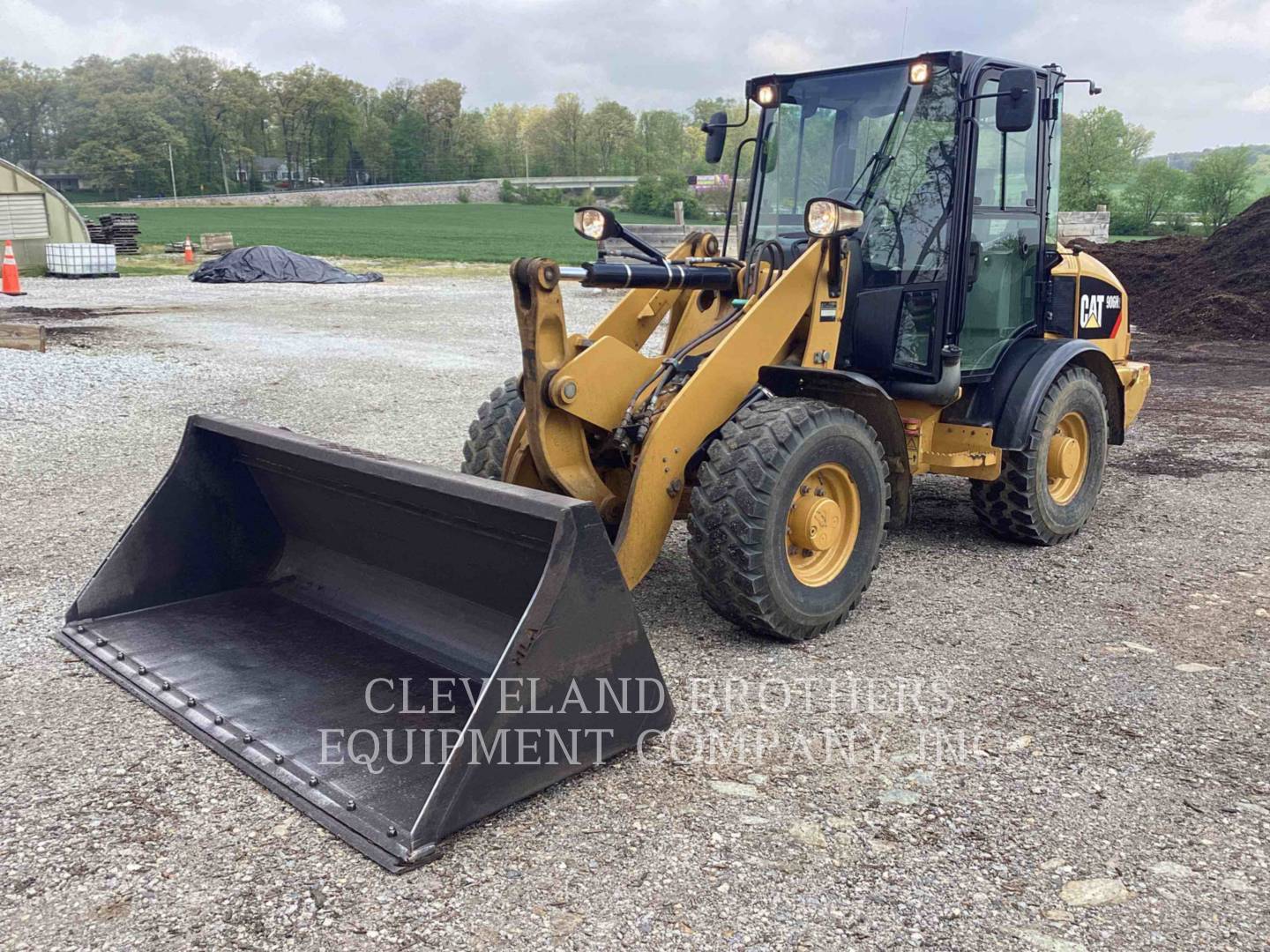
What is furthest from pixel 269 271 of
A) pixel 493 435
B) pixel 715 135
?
pixel 493 435

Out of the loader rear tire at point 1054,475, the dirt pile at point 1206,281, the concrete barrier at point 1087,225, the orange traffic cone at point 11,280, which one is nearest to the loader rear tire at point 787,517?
the loader rear tire at point 1054,475

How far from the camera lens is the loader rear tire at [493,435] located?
5152 millimetres

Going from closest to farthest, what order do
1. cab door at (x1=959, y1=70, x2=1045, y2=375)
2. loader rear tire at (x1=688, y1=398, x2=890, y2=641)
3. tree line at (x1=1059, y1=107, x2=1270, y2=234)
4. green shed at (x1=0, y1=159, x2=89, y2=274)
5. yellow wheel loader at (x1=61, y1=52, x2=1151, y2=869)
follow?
yellow wheel loader at (x1=61, y1=52, x2=1151, y2=869), loader rear tire at (x1=688, y1=398, x2=890, y2=641), cab door at (x1=959, y1=70, x2=1045, y2=375), green shed at (x1=0, y1=159, x2=89, y2=274), tree line at (x1=1059, y1=107, x2=1270, y2=234)

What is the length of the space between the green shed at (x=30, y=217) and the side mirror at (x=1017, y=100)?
74.8ft

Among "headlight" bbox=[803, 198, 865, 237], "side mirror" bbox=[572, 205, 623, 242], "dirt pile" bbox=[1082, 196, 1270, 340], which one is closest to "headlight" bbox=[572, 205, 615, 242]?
"side mirror" bbox=[572, 205, 623, 242]

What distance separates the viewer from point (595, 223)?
4617 millimetres

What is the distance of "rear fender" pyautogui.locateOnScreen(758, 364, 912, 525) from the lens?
4.70 meters

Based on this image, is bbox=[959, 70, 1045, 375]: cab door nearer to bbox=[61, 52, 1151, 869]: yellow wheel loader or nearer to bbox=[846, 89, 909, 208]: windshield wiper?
bbox=[61, 52, 1151, 869]: yellow wheel loader

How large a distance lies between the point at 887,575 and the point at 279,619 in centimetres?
291

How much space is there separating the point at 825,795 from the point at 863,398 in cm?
203

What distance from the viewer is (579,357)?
4.41 metres

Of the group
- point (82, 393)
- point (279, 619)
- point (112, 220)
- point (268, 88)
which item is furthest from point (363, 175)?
point (279, 619)

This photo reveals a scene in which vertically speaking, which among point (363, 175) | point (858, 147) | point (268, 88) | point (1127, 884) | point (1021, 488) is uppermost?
point (268, 88)

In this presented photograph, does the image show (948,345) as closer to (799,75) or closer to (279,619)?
(799,75)
